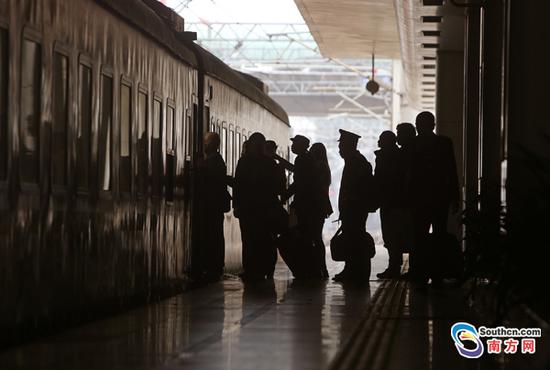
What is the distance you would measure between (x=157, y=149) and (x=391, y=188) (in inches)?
147

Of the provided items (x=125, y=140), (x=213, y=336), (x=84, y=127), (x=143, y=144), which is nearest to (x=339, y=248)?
(x=143, y=144)

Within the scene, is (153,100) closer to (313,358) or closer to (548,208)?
(313,358)

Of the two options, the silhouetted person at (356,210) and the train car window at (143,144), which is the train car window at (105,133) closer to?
the train car window at (143,144)

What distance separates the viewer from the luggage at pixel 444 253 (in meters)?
14.1

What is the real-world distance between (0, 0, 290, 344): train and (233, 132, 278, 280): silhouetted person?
56cm

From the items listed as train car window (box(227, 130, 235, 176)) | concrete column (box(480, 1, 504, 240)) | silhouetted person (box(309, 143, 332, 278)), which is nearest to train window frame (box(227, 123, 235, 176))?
train car window (box(227, 130, 235, 176))

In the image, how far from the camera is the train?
8.73m

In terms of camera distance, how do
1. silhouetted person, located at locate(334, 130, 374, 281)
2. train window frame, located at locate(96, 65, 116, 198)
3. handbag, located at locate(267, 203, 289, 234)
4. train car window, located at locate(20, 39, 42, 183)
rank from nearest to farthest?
train car window, located at locate(20, 39, 42, 183), train window frame, located at locate(96, 65, 116, 198), silhouetted person, located at locate(334, 130, 374, 281), handbag, located at locate(267, 203, 289, 234)

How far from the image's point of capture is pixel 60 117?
978 cm

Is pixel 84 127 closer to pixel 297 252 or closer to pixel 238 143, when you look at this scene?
pixel 297 252

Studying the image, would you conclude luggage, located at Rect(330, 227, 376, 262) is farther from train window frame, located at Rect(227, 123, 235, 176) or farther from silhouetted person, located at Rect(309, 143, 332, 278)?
train window frame, located at Rect(227, 123, 235, 176)

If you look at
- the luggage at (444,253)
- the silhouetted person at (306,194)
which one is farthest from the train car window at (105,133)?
the silhouetted person at (306,194)

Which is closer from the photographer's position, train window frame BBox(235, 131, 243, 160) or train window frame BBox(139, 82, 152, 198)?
train window frame BBox(139, 82, 152, 198)

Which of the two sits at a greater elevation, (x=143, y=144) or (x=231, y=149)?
(x=231, y=149)
